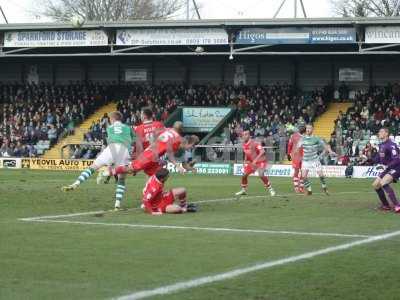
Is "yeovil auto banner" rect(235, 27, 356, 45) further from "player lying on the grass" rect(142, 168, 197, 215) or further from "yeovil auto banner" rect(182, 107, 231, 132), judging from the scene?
"player lying on the grass" rect(142, 168, 197, 215)

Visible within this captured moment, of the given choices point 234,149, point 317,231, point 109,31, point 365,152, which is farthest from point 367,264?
point 109,31

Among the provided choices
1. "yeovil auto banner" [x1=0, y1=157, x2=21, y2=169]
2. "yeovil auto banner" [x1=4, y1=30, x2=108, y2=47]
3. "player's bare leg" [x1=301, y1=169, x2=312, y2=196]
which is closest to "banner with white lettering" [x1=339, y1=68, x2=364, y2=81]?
"yeovil auto banner" [x1=4, y1=30, x2=108, y2=47]

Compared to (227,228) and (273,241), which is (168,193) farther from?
(273,241)

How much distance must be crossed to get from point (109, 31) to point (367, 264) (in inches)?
1435

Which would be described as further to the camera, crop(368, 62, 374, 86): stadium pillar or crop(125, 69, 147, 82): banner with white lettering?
crop(125, 69, 147, 82): banner with white lettering

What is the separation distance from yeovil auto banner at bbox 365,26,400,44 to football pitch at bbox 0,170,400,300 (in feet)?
79.3

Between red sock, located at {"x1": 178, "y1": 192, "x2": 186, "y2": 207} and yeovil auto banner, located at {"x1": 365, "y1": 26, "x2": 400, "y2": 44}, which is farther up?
yeovil auto banner, located at {"x1": 365, "y1": 26, "x2": 400, "y2": 44}

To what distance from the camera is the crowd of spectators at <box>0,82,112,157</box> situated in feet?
151

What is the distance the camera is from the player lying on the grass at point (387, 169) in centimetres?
1658

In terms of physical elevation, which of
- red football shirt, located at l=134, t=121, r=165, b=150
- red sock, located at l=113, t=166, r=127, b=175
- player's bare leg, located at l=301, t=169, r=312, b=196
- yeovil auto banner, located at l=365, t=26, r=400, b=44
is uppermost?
yeovil auto banner, located at l=365, t=26, r=400, b=44

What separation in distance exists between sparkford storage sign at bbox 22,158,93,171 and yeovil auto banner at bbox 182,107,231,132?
22.6 feet

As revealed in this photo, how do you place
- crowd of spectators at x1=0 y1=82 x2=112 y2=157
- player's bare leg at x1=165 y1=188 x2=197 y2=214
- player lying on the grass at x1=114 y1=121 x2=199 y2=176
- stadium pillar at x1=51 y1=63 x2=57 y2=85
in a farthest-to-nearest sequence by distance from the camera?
stadium pillar at x1=51 y1=63 x2=57 y2=85 < crowd of spectators at x1=0 y1=82 x2=112 y2=157 < player lying on the grass at x1=114 y1=121 x2=199 y2=176 < player's bare leg at x1=165 y1=188 x2=197 y2=214

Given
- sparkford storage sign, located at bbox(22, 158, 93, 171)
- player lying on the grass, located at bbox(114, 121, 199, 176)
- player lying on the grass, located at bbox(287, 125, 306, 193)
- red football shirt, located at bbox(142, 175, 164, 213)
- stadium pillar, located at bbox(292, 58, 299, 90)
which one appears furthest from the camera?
stadium pillar, located at bbox(292, 58, 299, 90)

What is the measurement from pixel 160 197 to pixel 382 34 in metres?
27.2
